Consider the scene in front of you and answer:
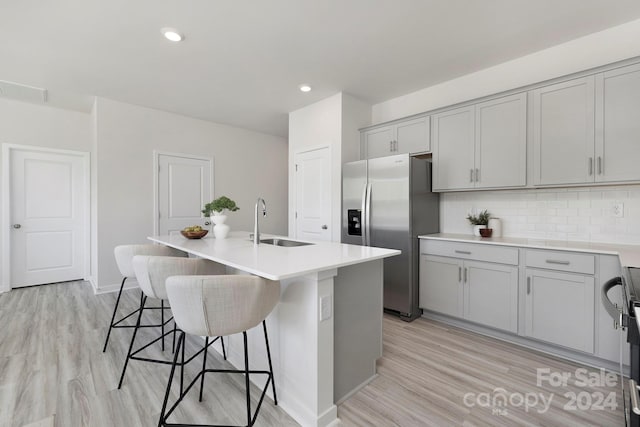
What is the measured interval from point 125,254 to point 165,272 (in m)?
0.81

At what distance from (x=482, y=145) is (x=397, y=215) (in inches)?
42.8

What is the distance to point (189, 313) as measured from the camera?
4.63ft

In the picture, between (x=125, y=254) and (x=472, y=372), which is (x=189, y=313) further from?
(x=472, y=372)

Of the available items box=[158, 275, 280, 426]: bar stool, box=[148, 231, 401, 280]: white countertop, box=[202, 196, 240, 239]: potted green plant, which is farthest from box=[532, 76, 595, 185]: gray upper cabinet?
box=[202, 196, 240, 239]: potted green plant

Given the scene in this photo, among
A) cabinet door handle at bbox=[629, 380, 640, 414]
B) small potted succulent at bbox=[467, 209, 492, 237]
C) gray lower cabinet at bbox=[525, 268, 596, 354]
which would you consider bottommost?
gray lower cabinet at bbox=[525, 268, 596, 354]

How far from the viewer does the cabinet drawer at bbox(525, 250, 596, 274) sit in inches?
86.7

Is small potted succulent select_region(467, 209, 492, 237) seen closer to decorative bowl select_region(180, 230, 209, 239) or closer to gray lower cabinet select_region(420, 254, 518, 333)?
gray lower cabinet select_region(420, 254, 518, 333)

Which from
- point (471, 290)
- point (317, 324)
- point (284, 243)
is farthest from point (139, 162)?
point (471, 290)

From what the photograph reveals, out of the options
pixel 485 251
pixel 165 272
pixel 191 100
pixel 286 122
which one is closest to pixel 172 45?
pixel 191 100

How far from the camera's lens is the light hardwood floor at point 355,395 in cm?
167

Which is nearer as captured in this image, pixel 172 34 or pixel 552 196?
pixel 172 34

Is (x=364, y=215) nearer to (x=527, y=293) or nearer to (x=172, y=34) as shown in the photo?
(x=527, y=293)

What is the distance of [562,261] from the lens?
2311 mm

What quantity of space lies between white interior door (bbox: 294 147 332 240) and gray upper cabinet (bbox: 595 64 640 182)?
8.72ft
